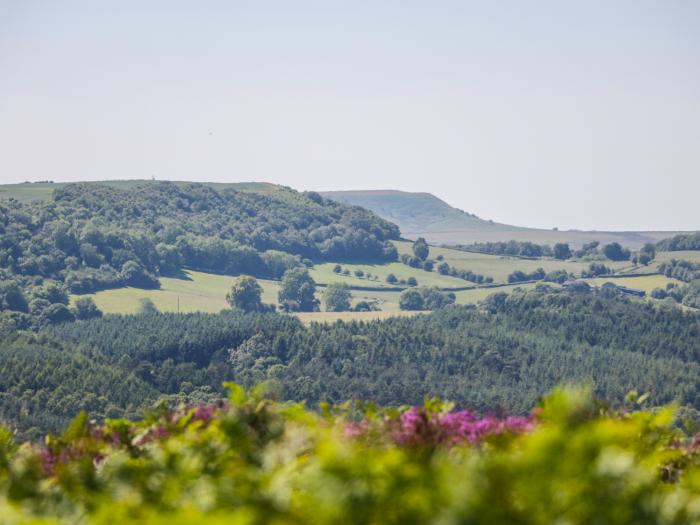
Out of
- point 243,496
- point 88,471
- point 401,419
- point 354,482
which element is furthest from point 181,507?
point 401,419

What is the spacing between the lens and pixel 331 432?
56.5 feet

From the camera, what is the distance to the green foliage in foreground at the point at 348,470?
12656 millimetres

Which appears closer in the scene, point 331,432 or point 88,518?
point 88,518

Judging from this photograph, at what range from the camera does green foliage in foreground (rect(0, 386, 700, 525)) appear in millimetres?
12656

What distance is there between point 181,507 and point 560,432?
418 centimetres

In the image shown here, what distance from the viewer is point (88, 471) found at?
16844 mm

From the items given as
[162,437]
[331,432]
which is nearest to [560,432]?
[331,432]

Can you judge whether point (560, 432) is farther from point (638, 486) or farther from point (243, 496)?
point (243, 496)

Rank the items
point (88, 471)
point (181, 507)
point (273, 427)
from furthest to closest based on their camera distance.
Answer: point (273, 427) → point (88, 471) → point (181, 507)

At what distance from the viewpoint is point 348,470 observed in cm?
1325

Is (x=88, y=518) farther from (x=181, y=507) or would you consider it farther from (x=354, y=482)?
(x=354, y=482)

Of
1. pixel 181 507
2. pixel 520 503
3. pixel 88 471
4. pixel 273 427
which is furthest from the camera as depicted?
pixel 273 427

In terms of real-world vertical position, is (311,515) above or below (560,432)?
below

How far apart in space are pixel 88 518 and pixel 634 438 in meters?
7.75
